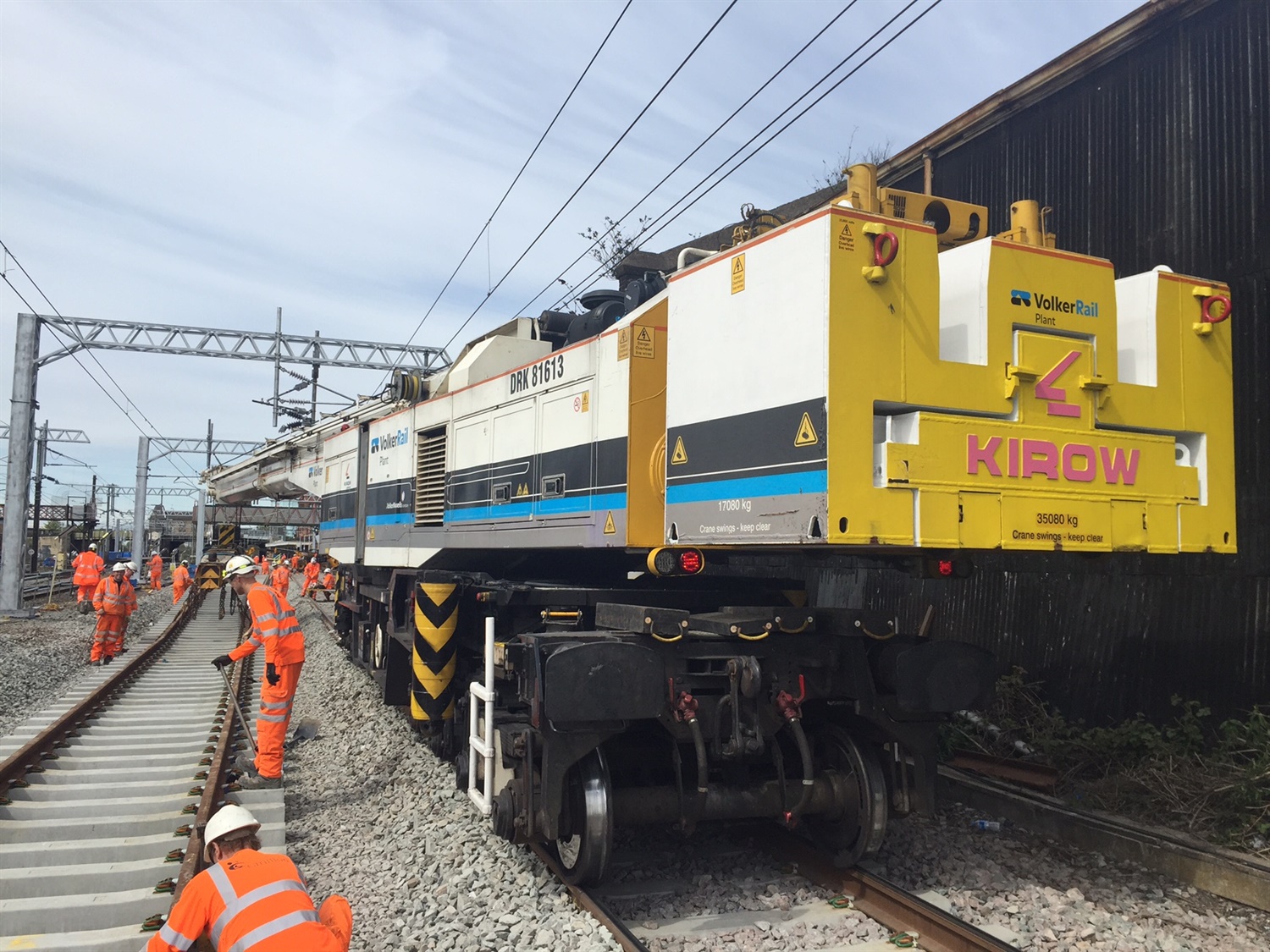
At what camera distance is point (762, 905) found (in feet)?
16.7

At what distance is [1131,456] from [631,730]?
312cm

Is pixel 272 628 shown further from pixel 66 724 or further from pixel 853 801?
pixel 853 801

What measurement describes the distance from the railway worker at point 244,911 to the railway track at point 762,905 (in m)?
1.66

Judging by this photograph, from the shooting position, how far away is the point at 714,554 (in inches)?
218

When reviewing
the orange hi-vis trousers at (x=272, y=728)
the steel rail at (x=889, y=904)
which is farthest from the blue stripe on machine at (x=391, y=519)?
the steel rail at (x=889, y=904)

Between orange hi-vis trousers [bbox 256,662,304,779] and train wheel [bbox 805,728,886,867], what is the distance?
4353mm

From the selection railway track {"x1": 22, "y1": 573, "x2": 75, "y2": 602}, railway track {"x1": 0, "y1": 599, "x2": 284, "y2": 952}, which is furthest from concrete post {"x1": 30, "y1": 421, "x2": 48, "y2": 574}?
railway track {"x1": 0, "y1": 599, "x2": 284, "y2": 952}

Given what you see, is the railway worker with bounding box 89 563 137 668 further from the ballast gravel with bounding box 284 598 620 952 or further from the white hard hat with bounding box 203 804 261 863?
the white hard hat with bounding box 203 804 261 863

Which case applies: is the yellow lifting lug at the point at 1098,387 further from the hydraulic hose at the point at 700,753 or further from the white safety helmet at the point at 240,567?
the white safety helmet at the point at 240,567

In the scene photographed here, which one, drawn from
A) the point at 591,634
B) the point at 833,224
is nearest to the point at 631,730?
the point at 591,634

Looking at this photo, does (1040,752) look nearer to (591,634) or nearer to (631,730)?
(631,730)

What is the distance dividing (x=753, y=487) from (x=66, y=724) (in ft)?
26.1

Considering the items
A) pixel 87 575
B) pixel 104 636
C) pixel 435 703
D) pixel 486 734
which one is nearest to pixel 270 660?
pixel 435 703

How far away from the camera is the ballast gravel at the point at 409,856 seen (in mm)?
4672
